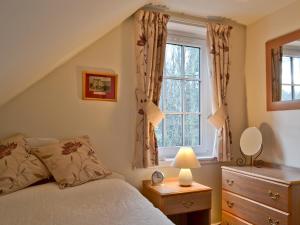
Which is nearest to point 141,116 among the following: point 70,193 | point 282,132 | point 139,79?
point 139,79

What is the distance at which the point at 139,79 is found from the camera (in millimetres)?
2482

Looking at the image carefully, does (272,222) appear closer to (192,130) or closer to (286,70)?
(192,130)

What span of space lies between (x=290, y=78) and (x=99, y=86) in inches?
70.6

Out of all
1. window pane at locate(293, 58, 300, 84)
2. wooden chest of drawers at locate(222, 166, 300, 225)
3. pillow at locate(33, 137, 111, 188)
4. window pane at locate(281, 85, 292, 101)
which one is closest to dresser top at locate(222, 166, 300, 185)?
wooden chest of drawers at locate(222, 166, 300, 225)

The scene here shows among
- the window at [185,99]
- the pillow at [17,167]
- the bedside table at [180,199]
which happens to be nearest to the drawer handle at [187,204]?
the bedside table at [180,199]

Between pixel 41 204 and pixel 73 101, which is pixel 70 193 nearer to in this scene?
pixel 41 204

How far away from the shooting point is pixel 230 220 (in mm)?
2477

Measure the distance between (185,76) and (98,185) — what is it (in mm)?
1610

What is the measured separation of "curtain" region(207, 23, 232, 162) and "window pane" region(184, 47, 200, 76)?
204mm

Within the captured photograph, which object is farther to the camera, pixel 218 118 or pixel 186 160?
pixel 218 118

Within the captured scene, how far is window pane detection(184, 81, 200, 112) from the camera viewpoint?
293 centimetres

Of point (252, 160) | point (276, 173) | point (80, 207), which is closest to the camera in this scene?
point (80, 207)

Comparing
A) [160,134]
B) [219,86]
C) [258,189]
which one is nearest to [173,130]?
[160,134]

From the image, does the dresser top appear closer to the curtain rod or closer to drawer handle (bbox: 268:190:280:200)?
drawer handle (bbox: 268:190:280:200)
